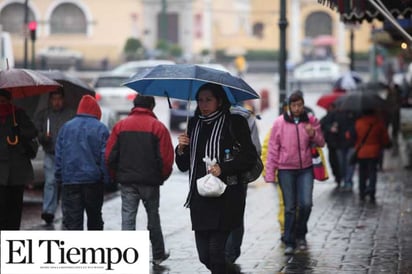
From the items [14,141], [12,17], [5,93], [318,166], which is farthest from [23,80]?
[12,17]

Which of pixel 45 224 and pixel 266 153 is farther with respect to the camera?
pixel 45 224

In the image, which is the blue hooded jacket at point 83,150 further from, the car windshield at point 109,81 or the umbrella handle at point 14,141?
the car windshield at point 109,81

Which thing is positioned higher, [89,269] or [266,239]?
[89,269]

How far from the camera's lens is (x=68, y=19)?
247 feet

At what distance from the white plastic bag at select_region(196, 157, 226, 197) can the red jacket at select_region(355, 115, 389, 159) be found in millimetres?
9073

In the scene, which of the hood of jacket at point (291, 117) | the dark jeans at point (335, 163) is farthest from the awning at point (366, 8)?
the dark jeans at point (335, 163)

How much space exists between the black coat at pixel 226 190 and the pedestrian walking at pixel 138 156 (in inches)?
76.1

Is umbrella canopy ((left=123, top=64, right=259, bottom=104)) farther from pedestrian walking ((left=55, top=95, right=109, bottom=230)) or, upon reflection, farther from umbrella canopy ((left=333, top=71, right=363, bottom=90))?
umbrella canopy ((left=333, top=71, right=363, bottom=90))

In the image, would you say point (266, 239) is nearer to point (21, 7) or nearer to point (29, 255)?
point (29, 255)

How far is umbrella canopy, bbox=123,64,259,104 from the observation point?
9.70 m

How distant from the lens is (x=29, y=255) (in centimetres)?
800

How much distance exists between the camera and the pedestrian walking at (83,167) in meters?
11.9

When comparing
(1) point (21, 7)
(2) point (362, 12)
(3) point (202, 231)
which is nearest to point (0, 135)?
(3) point (202, 231)

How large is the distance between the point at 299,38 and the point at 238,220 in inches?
3338
